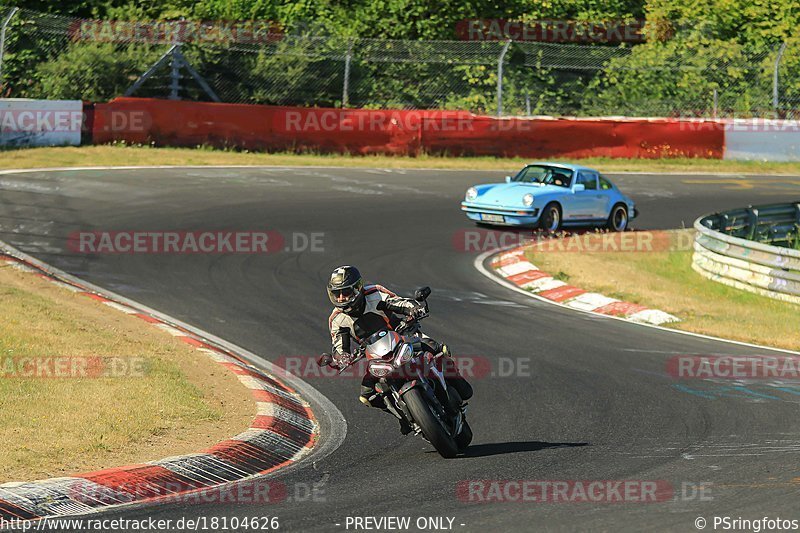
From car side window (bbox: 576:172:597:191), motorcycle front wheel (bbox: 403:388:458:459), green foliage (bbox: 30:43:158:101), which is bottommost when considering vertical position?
motorcycle front wheel (bbox: 403:388:458:459)

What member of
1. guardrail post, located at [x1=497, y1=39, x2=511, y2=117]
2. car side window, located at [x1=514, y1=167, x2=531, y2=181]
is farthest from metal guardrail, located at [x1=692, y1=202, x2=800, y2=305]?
guardrail post, located at [x1=497, y1=39, x2=511, y2=117]

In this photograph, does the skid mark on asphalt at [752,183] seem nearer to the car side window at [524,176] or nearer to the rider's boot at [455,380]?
the car side window at [524,176]

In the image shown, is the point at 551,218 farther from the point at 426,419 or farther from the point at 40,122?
the point at 426,419

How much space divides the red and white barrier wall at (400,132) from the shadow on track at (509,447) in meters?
19.3

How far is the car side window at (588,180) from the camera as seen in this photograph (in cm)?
2139

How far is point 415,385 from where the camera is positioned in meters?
8.00

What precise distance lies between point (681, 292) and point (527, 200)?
166 inches

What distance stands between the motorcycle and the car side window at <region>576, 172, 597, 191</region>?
1348 centimetres

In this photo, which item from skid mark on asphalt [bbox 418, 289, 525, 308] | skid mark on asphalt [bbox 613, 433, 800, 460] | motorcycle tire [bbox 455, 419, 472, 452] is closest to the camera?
skid mark on asphalt [bbox 613, 433, 800, 460]

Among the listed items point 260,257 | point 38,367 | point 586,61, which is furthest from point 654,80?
point 38,367

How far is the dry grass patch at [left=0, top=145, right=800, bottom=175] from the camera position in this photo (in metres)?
24.6

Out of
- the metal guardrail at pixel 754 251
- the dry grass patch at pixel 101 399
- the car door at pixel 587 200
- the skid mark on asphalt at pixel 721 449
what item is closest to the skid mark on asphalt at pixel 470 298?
the metal guardrail at pixel 754 251

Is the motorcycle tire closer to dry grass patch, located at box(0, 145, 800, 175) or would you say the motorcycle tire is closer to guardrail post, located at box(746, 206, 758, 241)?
guardrail post, located at box(746, 206, 758, 241)

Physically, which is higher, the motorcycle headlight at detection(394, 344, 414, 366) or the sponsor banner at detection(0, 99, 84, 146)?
the sponsor banner at detection(0, 99, 84, 146)
